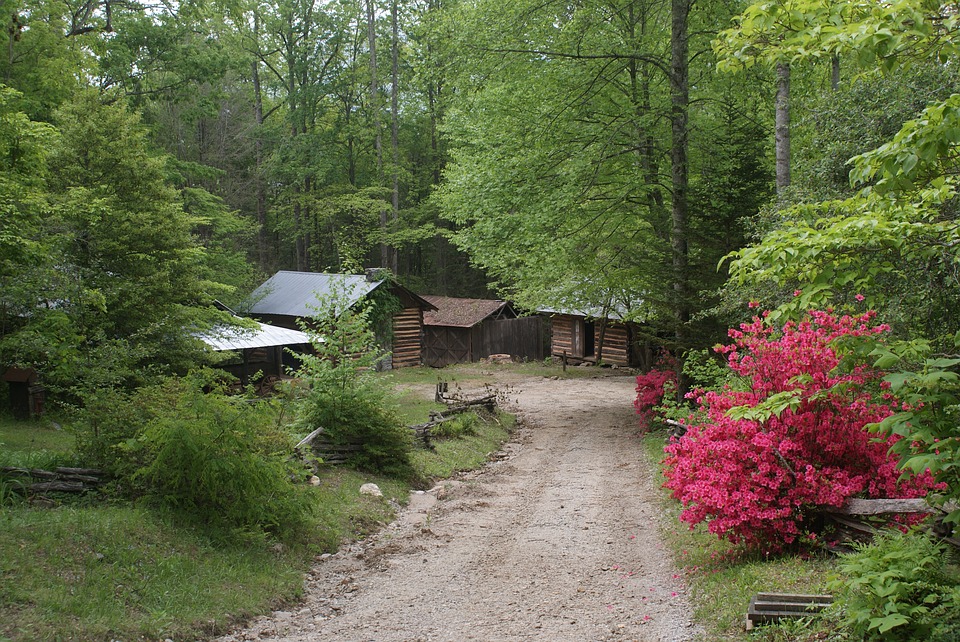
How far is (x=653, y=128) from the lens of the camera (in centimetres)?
1888

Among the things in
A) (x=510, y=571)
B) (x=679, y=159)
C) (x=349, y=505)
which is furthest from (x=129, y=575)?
(x=679, y=159)

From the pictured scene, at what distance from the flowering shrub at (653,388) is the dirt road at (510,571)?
4251 mm

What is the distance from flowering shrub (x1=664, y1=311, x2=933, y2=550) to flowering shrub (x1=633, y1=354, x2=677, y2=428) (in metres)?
10.7

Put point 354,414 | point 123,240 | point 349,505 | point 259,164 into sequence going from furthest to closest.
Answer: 1. point 259,164
2. point 123,240
3. point 354,414
4. point 349,505

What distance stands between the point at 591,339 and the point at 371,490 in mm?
25765

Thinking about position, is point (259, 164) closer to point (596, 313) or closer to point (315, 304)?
point (315, 304)

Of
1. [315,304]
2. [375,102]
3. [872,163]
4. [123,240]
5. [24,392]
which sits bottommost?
[24,392]

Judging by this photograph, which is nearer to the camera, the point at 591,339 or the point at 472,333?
the point at 591,339

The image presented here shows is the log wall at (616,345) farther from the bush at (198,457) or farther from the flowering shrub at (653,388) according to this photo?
the bush at (198,457)

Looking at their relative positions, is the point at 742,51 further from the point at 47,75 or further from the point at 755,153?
the point at 47,75

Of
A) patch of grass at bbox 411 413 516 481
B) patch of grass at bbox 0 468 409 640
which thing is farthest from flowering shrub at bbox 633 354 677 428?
patch of grass at bbox 0 468 409 640

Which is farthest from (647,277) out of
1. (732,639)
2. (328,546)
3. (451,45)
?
(732,639)

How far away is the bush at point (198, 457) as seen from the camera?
8.34 meters

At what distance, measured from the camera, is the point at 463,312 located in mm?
38344
